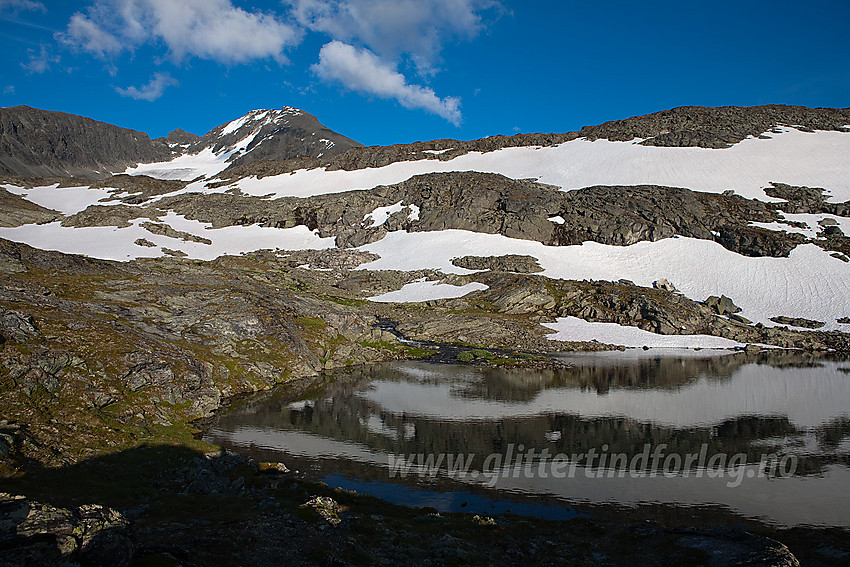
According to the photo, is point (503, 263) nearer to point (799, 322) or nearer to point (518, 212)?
point (518, 212)

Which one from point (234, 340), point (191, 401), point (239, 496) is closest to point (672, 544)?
point (239, 496)

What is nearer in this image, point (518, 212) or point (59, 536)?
point (59, 536)

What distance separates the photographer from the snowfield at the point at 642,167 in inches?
5758

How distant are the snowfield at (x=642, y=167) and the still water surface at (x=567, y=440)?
112954 millimetres

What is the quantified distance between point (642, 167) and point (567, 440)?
15351 cm

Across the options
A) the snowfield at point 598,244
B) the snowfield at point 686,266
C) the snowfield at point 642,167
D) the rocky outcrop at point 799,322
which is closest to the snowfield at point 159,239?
the snowfield at point 598,244

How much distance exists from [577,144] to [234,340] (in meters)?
175

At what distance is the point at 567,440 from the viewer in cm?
3384

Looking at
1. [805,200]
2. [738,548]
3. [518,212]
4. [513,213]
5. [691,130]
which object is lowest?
[738,548]

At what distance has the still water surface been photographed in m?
25.6

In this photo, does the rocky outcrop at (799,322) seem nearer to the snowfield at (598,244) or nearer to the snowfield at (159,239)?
the snowfield at (598,244)

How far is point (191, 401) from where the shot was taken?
37.4m

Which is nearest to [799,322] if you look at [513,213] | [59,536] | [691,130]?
→ [513,213]

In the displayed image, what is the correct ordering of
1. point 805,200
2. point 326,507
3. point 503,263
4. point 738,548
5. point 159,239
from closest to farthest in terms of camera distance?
point 738,548 → point 326,507 → point 503,263 → point 805,200 → point 159,239
